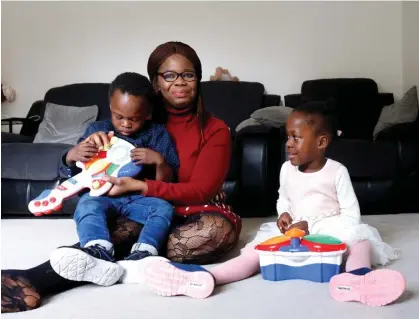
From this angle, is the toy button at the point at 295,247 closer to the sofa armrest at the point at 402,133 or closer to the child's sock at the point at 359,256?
the child's sock at the point at 359,256

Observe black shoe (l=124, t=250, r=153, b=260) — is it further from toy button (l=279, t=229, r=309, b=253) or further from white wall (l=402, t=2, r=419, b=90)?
white wall (l=402, t=2, r=419, b=90)

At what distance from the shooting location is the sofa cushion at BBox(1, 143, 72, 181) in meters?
3.12

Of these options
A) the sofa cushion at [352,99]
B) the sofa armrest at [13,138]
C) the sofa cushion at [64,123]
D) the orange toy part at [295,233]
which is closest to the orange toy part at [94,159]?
the orange toy part at [295,233]

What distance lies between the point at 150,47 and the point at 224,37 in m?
0.57

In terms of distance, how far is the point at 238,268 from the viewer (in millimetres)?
1719

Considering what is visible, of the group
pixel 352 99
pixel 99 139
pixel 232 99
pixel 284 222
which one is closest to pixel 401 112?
pixel 352 99

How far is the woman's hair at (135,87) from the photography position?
1.83 m

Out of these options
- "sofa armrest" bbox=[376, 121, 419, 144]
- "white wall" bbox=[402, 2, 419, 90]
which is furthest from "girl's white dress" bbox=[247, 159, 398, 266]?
"white wall" bbox=[402, 2, 419, 90]

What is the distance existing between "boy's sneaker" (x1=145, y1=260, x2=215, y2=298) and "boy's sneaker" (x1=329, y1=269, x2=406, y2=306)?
33 centimetres

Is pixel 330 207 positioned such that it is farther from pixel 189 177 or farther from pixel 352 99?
pixel 352 99

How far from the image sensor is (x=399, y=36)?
4.33 meters

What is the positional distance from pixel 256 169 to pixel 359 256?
1.42 metres

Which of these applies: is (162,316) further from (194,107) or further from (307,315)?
(194,107)

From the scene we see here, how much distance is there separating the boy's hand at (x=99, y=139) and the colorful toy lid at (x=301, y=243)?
1.94 feet
